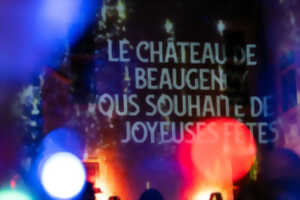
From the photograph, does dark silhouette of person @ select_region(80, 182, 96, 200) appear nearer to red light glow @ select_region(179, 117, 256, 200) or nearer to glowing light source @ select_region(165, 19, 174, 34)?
red light glow @ select_region(179, 117, 256, 200)

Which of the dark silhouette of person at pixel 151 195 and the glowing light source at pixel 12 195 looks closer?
the glowing light source at pixel 12 195

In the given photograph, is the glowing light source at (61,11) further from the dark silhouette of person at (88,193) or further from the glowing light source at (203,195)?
the glowing light source at (203,195)

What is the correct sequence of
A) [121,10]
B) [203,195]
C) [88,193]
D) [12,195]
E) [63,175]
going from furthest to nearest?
[121,10]
[203,195]
[63,175]
[12,195]
[88,193]

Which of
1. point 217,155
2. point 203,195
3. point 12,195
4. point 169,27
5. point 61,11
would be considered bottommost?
point 203,195

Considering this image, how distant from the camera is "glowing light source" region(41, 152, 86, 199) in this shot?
16.0 feet

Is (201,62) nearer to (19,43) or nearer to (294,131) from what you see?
(294,131)

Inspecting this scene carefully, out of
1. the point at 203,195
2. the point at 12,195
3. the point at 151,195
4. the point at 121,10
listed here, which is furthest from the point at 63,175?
the point at 121,10

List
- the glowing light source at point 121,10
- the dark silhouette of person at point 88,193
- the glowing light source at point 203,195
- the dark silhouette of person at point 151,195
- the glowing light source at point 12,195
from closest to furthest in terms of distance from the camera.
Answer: the dark silhouette of person at point 88,193, the glowing light source at point 12,195, the dark silhouette of person at point 151,195, the glowing light source at point 203,195, the glowing light source at point 121,10

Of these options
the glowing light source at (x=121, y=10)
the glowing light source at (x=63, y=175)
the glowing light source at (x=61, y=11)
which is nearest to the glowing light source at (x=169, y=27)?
the glowing light source at (x=121, y=10)

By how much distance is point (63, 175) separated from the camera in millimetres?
5016

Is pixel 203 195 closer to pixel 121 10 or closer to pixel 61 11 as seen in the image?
pixel 121 10

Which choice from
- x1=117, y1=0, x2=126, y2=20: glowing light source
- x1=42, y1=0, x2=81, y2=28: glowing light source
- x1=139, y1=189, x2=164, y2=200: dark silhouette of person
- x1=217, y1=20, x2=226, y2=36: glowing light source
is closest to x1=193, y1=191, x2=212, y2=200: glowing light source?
x1=139, y1=189, x2=164, y2=200: dark silhouette of person

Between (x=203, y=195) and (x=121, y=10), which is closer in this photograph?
(x=203, y=195)

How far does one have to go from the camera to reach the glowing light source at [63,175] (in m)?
4.89
